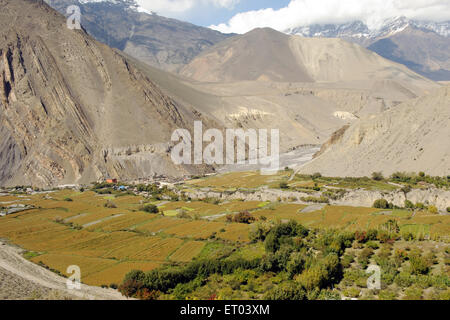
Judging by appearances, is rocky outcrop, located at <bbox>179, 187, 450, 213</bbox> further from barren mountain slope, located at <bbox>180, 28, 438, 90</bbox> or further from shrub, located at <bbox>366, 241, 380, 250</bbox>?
barren mountain slope, located at <bbox>180, 28, 438, 90</bbox>

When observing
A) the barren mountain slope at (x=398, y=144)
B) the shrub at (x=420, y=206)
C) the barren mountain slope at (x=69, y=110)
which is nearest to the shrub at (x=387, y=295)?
the shrub at (x=420, y=206)

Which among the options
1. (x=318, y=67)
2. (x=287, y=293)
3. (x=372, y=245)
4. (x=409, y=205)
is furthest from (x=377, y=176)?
(x=318, y=67)

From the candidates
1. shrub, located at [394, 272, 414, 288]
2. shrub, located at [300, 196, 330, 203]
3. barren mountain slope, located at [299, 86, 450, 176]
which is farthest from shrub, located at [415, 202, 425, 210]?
shrub, located at [394, 272, 414, 288]

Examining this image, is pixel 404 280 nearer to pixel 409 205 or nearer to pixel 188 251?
pixel 188 251

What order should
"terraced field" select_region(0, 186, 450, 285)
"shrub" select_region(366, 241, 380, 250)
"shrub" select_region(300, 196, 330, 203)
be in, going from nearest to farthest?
"shrub" select_region(366, 241, 380, 250), "terraced field" select_region(0, 186, 450, 285), "shrub" select_region(300, 196, 330, 203)

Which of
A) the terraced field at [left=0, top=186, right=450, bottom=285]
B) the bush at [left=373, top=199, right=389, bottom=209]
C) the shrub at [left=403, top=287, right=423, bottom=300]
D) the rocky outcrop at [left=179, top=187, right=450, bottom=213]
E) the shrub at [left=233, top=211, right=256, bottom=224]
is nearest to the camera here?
the shrub at [left=403, top=287, right=423, bottom=300]

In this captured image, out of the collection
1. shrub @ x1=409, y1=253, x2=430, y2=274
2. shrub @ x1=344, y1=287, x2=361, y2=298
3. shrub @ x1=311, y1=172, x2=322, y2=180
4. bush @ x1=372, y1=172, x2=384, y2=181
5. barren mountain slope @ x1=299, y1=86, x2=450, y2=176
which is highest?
barren mountain slope @ x1=299, y1=86, x2=450, y2=176

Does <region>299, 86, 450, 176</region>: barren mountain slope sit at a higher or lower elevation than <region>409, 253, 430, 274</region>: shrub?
higher

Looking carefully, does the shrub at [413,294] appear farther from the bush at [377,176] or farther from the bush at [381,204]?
the bush at [377,176]
